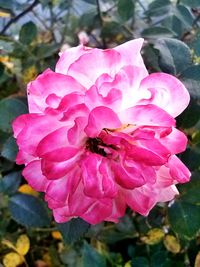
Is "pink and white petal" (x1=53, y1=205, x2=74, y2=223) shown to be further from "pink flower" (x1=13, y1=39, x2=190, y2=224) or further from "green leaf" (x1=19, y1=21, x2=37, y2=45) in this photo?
"green leaf" (x1=19, y1=21, x2=37, y2=45)

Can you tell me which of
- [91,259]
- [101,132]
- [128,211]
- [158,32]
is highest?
[101,132]

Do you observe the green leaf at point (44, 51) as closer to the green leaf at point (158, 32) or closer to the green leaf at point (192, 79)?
the green leaf at point (158, 32)

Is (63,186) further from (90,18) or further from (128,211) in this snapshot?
(90,18)

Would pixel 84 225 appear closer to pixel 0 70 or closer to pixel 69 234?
pixel 69 234

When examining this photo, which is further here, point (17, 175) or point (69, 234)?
point (17, 175)

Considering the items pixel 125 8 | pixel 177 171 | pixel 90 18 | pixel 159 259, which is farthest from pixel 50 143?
pixel 90 18

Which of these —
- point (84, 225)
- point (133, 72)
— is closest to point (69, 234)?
point (84, 225)
